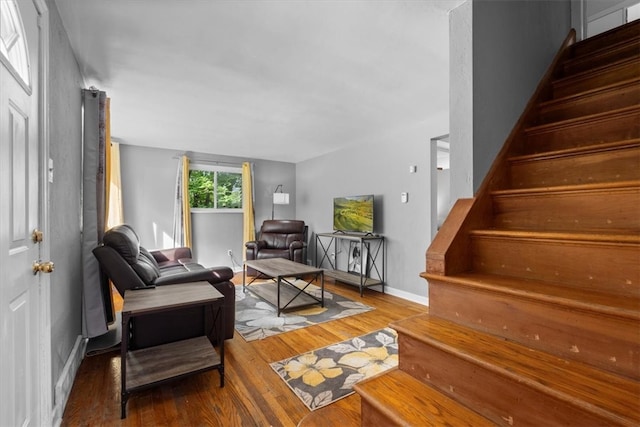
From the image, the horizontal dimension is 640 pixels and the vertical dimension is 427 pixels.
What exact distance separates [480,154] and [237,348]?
2366 millimetres

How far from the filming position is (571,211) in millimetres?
1334

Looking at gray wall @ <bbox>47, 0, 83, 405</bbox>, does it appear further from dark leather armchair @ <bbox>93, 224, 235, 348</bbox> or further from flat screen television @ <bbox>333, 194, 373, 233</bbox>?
flat screen television @ <bbox>333, 194, 373, 233</bbox>

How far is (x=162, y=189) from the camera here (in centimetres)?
507

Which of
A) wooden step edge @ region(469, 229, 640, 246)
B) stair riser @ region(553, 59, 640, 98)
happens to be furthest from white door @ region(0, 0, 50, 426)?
stair riser @ region(553, 59, 640, 98)

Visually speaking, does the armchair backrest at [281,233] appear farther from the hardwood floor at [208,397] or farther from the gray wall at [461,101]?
the gray wall at [461,101]

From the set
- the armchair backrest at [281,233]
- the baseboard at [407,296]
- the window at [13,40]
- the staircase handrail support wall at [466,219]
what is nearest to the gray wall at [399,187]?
the baseboard at [407,296]

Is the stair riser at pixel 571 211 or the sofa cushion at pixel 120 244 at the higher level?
the stair riser at pixel 571 211

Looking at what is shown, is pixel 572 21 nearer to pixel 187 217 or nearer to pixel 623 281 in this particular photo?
pixel 623 281

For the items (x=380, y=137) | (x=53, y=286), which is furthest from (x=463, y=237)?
(x=380, y=137)

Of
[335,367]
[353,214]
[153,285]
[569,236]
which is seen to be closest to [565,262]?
[569,236]

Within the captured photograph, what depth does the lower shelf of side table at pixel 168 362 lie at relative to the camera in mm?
1748

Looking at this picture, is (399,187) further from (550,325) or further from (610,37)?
(550,325)

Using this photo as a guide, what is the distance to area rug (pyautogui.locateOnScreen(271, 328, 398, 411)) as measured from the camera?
1.85m

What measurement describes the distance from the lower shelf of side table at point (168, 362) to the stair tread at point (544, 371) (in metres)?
Result: 1.44
